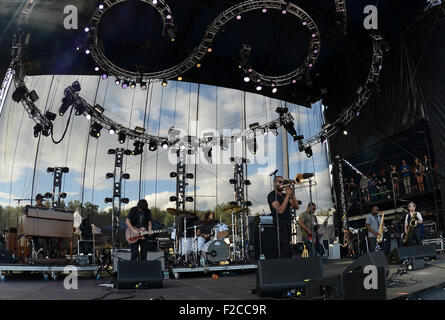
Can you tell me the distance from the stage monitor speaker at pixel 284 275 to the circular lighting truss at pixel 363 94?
8.49 metres

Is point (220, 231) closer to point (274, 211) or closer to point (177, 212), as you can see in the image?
point (177, 212)

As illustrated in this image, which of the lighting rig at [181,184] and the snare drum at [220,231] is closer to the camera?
the snare drum at [220,231]

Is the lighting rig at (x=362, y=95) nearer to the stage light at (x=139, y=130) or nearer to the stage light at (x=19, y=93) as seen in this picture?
the stage light at (x=139, y=130)

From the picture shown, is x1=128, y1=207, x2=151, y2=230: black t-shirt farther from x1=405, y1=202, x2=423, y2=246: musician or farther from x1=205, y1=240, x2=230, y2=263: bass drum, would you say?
x1=405, y1=202, x2=423, y2=246: musician

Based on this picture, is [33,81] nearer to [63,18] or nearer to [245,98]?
[63,18]

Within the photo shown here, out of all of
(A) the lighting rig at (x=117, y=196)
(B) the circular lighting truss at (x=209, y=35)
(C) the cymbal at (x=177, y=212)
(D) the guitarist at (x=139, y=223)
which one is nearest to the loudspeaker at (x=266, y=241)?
(C) the cymbal at (x=177, y=212)

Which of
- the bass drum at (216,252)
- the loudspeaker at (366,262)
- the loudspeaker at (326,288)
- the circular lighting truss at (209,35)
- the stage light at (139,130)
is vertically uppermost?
the circular lighting truss at (209,35)

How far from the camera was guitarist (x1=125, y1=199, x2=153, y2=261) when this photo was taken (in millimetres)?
6539

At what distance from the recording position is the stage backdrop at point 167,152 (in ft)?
46.6

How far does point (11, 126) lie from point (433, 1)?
12899 mm

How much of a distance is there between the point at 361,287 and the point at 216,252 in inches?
234

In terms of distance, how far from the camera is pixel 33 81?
41.2 feet

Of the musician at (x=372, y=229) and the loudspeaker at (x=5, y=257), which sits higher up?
the musician at (x=372, y=229)

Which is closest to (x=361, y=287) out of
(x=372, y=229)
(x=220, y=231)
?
(x=220, y=231)
